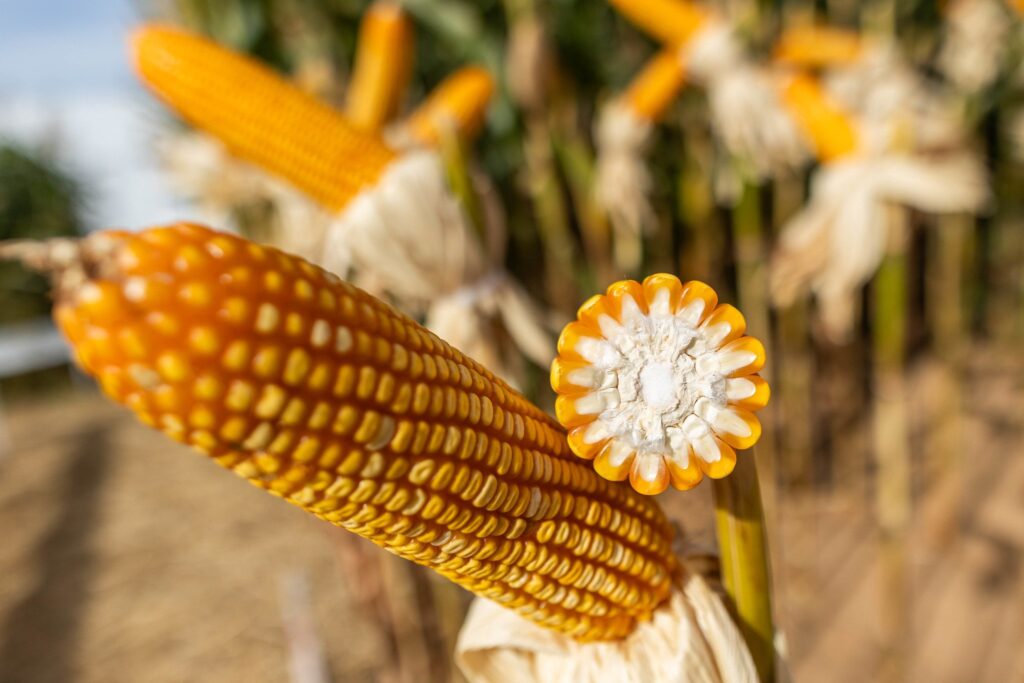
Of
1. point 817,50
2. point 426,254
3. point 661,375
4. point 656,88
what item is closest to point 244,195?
point 426,254

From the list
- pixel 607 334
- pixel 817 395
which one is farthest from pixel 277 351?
pixel 817 395

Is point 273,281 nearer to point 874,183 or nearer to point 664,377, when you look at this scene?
point 664,377

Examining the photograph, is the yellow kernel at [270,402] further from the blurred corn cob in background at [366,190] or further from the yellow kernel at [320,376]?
the blurred corn cob in background at [366,190]

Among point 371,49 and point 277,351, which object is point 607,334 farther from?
point 371,49

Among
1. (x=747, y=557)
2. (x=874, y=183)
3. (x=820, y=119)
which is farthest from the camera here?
(x=820, y=119)

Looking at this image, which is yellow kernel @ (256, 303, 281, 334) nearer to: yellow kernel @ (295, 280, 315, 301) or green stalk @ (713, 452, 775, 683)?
yellow kernel @ (295, 280, 315, 301)

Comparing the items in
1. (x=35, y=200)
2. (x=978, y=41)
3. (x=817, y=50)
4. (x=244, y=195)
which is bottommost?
(x=35, y=200)

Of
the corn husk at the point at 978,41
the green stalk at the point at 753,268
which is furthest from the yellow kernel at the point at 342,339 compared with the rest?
the corn husk at the point at 978,41
